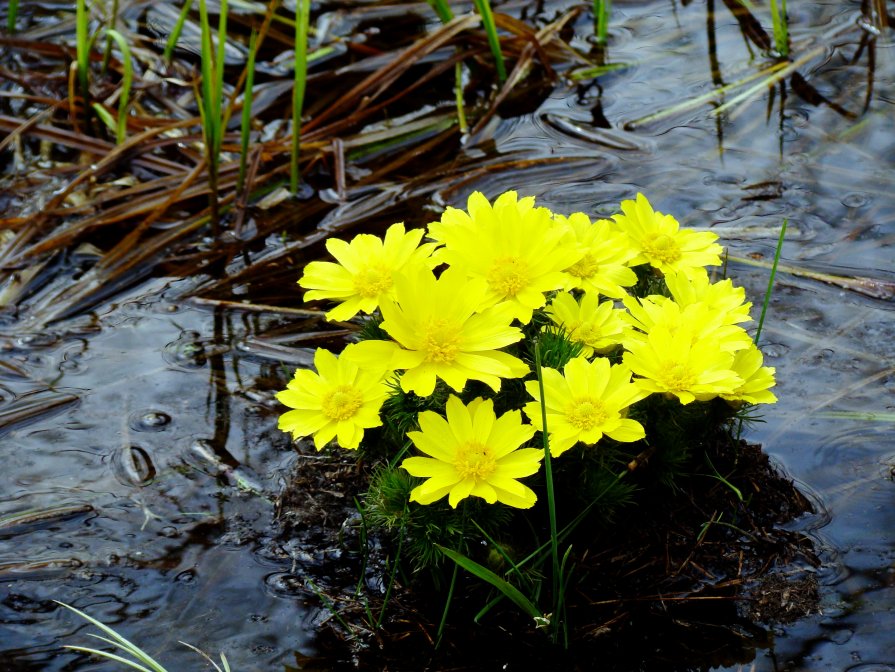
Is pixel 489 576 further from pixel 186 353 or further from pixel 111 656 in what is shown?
pixel 186 353

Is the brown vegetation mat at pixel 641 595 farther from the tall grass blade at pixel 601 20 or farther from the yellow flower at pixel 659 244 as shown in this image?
the tall grass blade at pixel 601 20

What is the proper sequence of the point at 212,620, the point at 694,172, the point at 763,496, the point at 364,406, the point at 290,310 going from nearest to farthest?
the point at 364,406, the point at 212,620, the point at 763,496, the point at 290,310, the point at 694,172

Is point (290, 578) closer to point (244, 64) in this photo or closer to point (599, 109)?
point (599, 109)

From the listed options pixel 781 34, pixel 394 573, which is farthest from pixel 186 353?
pixel 781 34

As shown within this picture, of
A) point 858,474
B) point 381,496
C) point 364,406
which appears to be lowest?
point 858,474

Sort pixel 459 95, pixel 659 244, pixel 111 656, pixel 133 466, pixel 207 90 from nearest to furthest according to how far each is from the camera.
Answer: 1. pixel 111 656
2. pixel 659 244
3. pixel 133 466
4. pixel 207 90
5. pixel 459 95

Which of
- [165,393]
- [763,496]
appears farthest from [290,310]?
[763,496]
